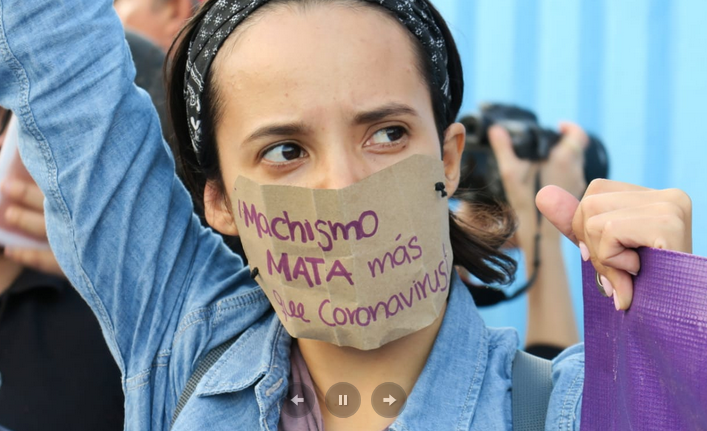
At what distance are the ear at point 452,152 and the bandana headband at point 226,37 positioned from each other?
0.08 metres

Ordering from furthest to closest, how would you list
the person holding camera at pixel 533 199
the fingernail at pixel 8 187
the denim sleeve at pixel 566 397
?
the person holding camera at pixel 533 199
the fingernail at pixel 8 187
the denim sleeve at pixel 566 397

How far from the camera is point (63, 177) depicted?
167 centimetres

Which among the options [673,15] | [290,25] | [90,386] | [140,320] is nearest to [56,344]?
[90,386]

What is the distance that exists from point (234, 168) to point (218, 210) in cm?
18

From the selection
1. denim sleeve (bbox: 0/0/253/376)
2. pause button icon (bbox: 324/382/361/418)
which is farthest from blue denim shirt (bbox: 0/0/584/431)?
pause button icon (bbox: 324/382/361/418)

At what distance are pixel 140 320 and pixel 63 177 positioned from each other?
355 mm

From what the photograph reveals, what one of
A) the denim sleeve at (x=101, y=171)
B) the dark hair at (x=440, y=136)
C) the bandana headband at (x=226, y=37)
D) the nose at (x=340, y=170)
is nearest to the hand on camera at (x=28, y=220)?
the denim sleeve at (x=101, y=171)

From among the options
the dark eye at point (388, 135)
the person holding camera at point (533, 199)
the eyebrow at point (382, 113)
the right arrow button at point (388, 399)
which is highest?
the eyebrow at point (382, 113)

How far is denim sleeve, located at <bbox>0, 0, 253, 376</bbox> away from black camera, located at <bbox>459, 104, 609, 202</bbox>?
1171 mm

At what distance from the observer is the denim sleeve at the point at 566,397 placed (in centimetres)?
136

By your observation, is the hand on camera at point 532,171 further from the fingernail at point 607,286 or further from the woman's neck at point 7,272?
the woman's neck at point 7,272

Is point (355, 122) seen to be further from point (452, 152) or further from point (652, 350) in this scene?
point (652, 350)

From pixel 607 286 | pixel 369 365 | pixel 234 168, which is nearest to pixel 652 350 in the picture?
pixel 607 286

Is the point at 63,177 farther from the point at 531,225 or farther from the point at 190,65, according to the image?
the point at 531,225
